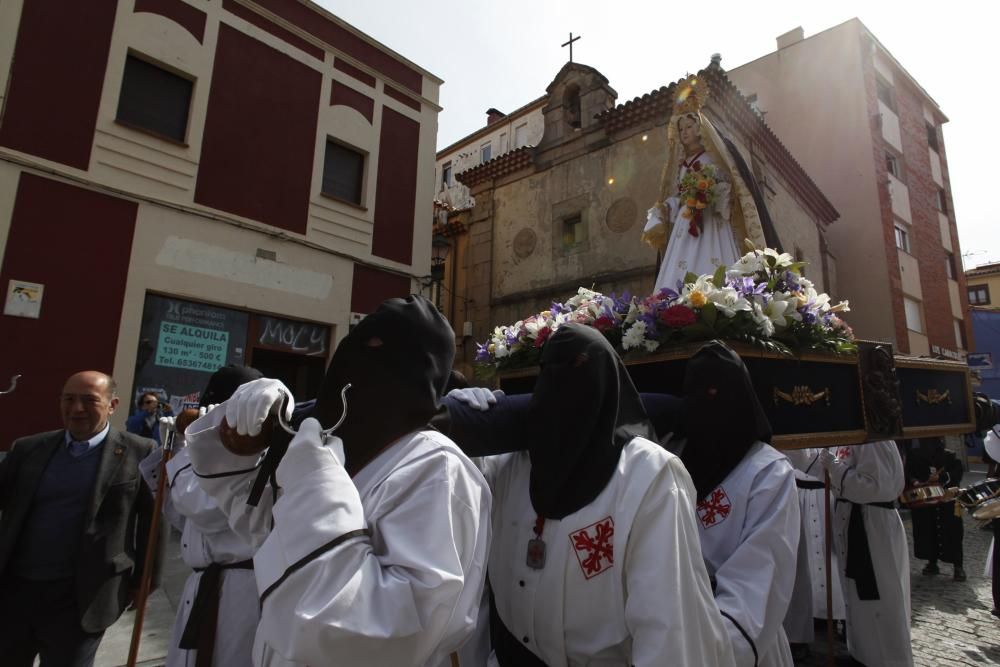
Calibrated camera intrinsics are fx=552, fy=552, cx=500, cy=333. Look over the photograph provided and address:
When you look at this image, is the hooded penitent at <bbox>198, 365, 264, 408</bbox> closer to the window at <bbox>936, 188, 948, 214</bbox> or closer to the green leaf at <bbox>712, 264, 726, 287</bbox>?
the green leaf at <bbox>712, 264, 726, 287</bbox>

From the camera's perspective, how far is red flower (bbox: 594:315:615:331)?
295 centimetres

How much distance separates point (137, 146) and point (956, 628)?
11.4 metres

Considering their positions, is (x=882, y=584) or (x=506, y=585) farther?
(x=882, y=584)

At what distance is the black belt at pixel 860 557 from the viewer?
4.05 m

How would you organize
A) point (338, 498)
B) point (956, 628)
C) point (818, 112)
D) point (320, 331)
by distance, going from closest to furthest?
point (338, 498), point (956, 628), point (320, 331), point (818, 112)

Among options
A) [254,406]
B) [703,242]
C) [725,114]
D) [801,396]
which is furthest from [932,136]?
[254,406]

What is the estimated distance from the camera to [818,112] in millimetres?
18203

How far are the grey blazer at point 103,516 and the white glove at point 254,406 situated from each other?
2346mm

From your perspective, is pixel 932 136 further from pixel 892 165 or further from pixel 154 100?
pixel 154 100

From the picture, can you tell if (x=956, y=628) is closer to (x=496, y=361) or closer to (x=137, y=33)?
(x=496, y=361)

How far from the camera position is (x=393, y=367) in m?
1.55

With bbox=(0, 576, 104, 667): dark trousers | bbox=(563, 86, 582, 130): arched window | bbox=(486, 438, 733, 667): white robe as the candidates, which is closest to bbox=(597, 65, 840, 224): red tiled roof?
bbox=(563, 86, 582, 130): arched window

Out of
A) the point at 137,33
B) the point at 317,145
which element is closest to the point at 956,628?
the point at 317,145

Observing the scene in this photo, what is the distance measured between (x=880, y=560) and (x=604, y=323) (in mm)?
3120
